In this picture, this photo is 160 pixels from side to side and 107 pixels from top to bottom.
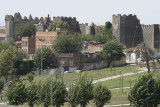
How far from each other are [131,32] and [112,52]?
2683 cm

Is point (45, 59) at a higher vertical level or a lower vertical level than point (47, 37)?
lower

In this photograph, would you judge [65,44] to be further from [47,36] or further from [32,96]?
Result: [32,96]

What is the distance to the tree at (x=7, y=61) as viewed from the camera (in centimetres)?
10275

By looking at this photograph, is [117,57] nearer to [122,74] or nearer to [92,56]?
[92,56]

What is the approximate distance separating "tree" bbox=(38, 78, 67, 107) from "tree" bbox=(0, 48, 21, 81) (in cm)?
3652

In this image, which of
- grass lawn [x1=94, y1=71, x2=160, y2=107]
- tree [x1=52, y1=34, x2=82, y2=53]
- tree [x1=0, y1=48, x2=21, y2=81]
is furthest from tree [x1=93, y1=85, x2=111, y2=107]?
tree [x1=52, y1=34, x2=82, y2=53]

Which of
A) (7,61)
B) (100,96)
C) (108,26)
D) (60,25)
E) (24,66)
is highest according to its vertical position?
(60,25)

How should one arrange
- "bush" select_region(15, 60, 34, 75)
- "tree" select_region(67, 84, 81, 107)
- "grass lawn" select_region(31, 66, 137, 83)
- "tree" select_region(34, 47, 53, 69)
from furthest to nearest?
"bush" select_region(15, 60, 34, 75)
"tree" select_region(34, 47, 53, 69)
"grass lawn" select_region(31, 66, 137, 83)
"tree" select_region(67, 84, 81, 107)

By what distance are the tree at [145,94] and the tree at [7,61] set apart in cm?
4382

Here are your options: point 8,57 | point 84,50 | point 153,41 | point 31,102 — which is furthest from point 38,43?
point 31,102

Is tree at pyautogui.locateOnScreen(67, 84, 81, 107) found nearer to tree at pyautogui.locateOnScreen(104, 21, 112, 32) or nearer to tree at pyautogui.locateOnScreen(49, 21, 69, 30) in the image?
tree at pyautogui.locateOnScreen(49, 21, 69, 30)

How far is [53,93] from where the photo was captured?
62031mm

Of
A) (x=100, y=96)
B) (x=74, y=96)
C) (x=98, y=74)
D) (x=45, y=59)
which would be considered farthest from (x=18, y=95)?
(x=45, y=59)

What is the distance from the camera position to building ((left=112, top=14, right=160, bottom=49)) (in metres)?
131
